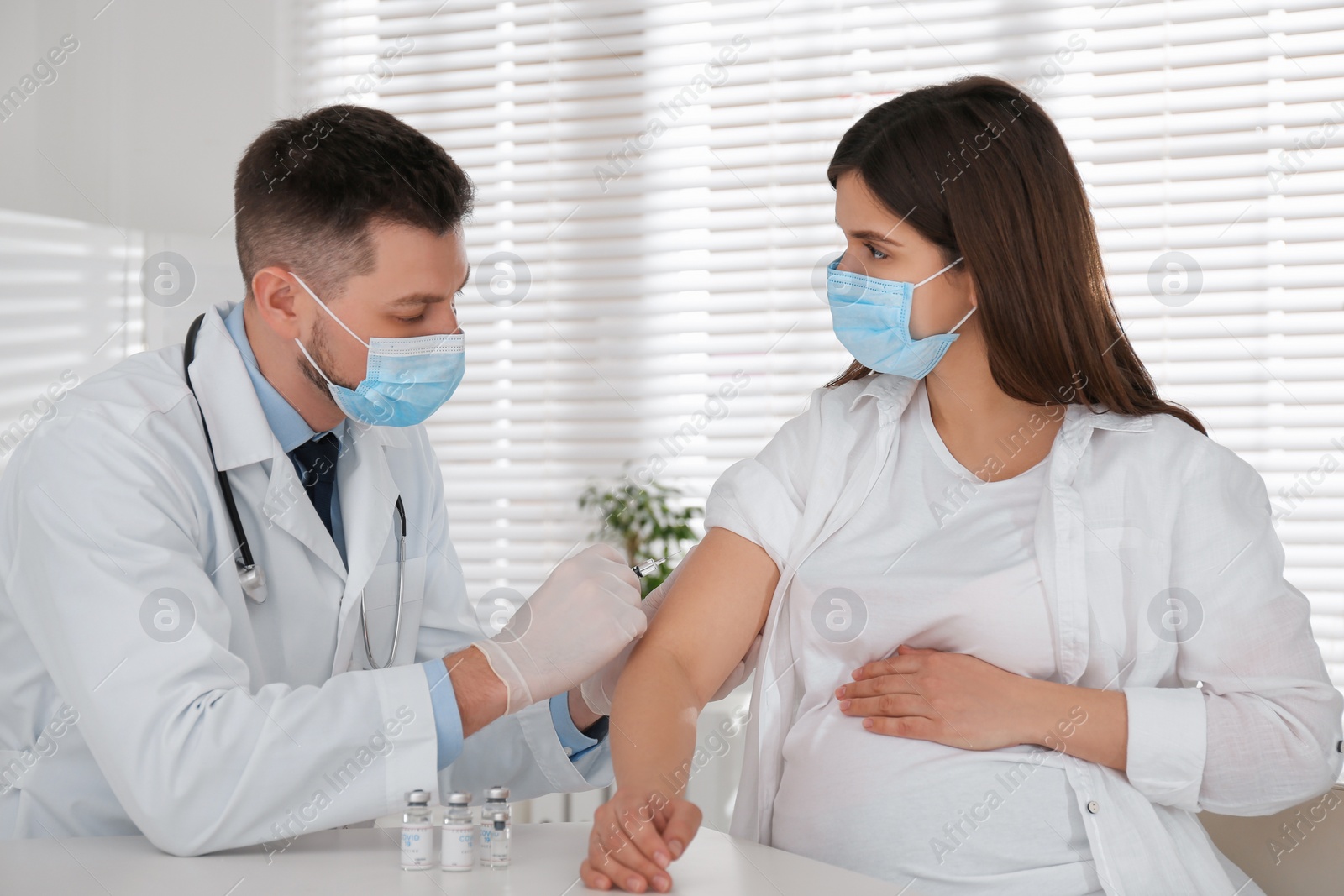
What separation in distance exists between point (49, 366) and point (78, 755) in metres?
2.10

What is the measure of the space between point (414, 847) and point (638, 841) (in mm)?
237

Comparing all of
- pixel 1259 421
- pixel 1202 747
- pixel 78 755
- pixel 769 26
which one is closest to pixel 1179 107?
pixel 1259 421

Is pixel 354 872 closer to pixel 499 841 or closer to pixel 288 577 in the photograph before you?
pixel 499 841

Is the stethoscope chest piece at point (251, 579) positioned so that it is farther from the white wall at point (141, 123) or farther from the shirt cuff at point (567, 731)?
the white wall at point (141, 123)

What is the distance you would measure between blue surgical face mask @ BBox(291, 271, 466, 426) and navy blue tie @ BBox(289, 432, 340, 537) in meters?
0.10

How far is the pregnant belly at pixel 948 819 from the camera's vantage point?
4.29 ft

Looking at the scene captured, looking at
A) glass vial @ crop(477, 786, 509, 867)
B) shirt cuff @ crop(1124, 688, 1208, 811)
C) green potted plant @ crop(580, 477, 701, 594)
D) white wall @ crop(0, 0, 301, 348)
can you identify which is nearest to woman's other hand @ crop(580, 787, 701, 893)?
glass vial @ crop(477, 786, 509, 867)

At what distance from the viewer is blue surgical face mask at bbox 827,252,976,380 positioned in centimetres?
154

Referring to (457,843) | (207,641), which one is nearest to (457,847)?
(457,843)

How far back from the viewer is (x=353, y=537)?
5.37ft

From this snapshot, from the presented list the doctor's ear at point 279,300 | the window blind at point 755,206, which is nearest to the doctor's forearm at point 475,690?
the doctor's ear at point 279,300

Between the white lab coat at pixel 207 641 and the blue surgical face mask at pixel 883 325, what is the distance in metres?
0.74

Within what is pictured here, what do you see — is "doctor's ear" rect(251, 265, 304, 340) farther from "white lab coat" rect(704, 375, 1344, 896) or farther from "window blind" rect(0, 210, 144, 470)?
"window blind" rect(0, 210, 144, 470)

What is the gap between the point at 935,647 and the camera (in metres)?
1.46
